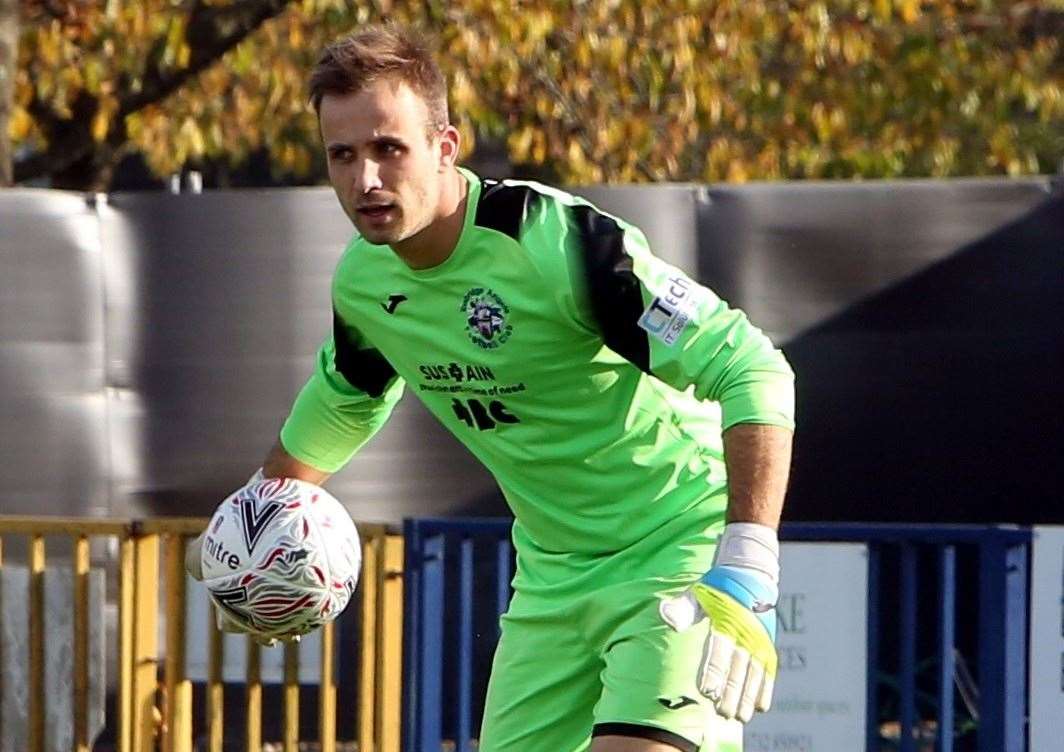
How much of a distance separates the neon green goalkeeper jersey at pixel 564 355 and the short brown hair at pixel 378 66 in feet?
0.78

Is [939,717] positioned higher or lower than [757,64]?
lower

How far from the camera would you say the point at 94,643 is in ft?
24.6

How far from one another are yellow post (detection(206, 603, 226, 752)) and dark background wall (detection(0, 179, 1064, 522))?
52.8 inches

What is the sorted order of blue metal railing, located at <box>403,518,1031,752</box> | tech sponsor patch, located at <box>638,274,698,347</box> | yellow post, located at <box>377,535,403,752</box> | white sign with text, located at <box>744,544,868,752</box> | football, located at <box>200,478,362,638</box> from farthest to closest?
1. yellow post, located at <box>377,535,403,752</box>
2. white sign with text, located at <box>744,544,868,752</box>
3. blue metal railing, located at <box>403,518,1031,752</box>
4. football, located at <box>200,478,362,638</box>
5. tech sponsor patch, located at <box>638,274,698,347</box>

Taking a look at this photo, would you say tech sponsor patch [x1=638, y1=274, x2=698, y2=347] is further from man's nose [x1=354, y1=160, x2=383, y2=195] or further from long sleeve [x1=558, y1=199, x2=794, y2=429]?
man's nose [x1=354, y1=160, x2=383, y2=195]

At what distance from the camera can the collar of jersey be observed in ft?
15.1

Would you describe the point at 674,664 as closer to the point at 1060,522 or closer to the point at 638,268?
the point at 638,268

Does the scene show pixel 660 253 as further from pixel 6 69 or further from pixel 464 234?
pixel 464 234

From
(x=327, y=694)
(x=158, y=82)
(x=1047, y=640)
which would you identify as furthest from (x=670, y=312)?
(x=158, y=82)

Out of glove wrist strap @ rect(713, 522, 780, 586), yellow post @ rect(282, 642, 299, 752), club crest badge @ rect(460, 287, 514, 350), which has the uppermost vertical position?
club crest badge @ rect(460, 287, 514, 350)

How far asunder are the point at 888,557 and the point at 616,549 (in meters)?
3.79

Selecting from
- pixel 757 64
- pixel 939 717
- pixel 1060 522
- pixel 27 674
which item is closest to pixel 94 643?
pixel 27 674

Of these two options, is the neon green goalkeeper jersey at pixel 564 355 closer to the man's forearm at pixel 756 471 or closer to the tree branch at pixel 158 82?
the man's forearm at pixel 756 471

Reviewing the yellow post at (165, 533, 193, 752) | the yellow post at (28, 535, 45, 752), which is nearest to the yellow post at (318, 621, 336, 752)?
the yellow post at (165, 533, 193, 752)
